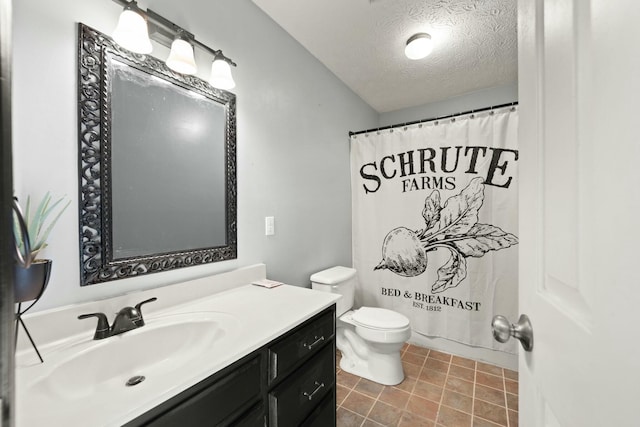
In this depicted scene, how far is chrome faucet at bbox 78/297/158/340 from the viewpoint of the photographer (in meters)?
0.87

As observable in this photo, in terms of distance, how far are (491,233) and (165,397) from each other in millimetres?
2304

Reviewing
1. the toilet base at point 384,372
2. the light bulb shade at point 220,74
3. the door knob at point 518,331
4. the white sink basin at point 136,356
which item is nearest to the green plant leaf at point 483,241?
the toilet base at point 384,372

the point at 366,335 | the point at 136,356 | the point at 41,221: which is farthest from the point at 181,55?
the point at 366,335

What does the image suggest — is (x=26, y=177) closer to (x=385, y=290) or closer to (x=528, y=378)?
(x=528, y=378)

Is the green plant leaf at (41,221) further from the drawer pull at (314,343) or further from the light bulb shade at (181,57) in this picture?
the drawer pull at (314,343)

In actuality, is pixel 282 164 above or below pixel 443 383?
above

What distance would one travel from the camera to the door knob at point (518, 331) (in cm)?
57

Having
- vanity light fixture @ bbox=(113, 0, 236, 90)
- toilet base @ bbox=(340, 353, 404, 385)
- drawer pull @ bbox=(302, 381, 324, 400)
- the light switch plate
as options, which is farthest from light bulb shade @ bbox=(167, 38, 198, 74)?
toilet base @ bbox=(340, 353, 404, 385)

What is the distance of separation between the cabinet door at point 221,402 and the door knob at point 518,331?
696mm

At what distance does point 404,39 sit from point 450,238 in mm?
1604

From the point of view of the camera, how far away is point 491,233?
2090 mm

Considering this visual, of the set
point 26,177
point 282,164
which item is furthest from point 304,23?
point 26,177

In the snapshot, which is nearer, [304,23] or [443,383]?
[304,23]

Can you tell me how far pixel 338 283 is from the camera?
199cm
